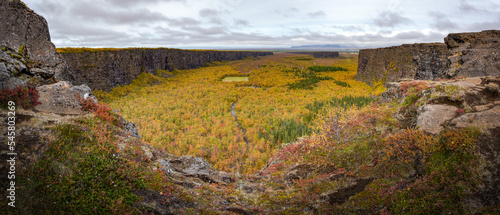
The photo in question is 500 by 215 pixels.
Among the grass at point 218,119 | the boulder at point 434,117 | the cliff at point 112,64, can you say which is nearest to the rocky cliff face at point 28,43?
the grass at point 218,119

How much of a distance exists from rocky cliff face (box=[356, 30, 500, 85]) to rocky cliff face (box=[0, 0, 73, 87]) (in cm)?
1871

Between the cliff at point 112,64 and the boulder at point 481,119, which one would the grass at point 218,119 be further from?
the boulder at point 481,119

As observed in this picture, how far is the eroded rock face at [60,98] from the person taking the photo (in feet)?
20.6

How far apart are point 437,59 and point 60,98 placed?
26.0 meters

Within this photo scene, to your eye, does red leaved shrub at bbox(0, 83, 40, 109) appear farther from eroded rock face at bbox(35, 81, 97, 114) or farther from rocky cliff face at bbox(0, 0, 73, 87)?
rocky cliff face at bbox(0, 0, 73, 87)

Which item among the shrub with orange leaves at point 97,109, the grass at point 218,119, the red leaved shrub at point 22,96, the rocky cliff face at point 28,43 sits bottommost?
the grass at point 218,119

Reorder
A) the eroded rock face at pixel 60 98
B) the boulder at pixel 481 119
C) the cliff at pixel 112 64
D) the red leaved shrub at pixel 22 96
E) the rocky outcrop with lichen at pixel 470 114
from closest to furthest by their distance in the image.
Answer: the rocky outcrop with lichen at pixel 470 114 → the red leaved shrub at pixel 22 96 → the boulder at pixel 481 119 → the eroded rock face at pixel 60 98 → the cliff at pixel 112 64

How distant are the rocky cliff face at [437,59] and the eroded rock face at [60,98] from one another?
1732 centimetres

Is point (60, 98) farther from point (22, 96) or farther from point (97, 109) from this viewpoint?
point (97, 109)

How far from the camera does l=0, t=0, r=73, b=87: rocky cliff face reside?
6.93m

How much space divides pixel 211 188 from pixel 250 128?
8767 millimetres

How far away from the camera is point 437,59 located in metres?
19.1

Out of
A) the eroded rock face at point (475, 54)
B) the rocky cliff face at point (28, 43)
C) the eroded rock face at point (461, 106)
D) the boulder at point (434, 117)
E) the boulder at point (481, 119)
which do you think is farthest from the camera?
the eroded rock face at point (475, 54)

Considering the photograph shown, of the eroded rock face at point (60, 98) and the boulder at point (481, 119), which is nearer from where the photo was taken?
the boulder at point (481, 119)
